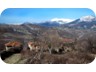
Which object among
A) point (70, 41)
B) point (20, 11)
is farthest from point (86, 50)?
point (20, 11)

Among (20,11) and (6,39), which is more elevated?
(20,11)

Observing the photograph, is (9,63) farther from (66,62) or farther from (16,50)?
(66,62)

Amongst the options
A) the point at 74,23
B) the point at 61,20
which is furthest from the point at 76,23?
the point at 61,20

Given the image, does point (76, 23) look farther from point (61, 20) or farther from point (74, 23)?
point (61, 20)
